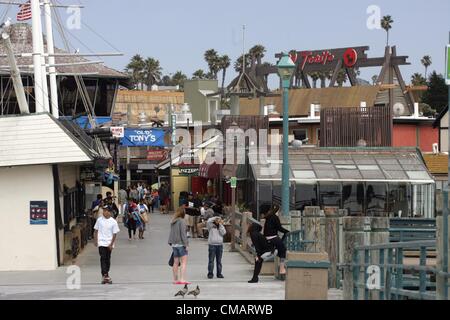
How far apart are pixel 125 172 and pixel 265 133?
33.1m

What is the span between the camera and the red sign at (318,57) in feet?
220

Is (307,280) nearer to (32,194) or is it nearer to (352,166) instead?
(32,194)

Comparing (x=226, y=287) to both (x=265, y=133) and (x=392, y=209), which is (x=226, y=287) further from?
(x=265, y=133)

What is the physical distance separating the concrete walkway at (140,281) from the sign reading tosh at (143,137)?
30.2 meters

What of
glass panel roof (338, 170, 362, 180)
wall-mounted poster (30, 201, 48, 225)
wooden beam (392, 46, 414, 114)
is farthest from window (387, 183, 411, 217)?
wooden beam (392, 46, 414, 114)

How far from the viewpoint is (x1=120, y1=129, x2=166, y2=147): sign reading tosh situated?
61.7m

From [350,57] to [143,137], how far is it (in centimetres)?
1489

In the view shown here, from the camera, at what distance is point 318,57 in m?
67.7

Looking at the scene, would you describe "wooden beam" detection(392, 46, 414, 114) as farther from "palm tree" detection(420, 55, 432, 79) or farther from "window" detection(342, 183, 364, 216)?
"palm tree" detection(420, 55, 432, 79)

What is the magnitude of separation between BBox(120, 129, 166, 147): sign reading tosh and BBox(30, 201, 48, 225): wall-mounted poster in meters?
37.0

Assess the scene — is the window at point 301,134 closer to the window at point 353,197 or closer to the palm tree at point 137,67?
the window at point 353,197

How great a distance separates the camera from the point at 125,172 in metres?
78.2

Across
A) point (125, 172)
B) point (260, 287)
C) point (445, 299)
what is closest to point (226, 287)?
point (260, 287)

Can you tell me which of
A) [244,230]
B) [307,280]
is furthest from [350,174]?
[307,280]
